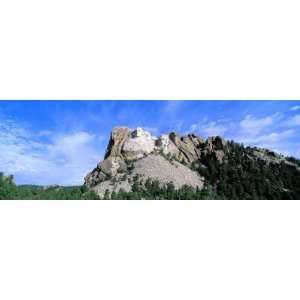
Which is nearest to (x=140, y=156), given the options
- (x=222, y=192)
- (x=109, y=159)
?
(x=109, y=159)

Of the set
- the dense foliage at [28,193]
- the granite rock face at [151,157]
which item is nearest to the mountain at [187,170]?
the granite rock face at [151,157]

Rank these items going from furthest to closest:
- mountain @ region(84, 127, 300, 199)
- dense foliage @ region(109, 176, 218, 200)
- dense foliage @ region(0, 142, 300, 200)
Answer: mountain @ region(84, 127, 300, 199) → dense foliage @ region(109, 176, 218, 200) → dense foliage @ region(0, 142, 300, 200)

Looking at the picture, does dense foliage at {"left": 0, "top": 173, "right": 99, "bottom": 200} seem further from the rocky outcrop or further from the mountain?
the rocky outcrop

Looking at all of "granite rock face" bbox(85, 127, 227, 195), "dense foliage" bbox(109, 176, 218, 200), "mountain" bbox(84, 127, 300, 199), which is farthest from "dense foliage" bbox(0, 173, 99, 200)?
"granite rock face" bbox(85, 127, 227, 195)

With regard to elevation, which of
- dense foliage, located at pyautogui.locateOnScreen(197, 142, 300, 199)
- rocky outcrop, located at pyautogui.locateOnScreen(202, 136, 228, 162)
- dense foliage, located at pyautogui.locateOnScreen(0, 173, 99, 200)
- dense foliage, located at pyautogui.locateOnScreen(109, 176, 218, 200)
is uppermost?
rocky outcrop, located at pyautogui.locateOnScreen(202, 136, 228, 162)

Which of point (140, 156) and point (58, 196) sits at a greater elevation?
point (140, 156)

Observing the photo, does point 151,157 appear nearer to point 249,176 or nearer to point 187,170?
point 187,170

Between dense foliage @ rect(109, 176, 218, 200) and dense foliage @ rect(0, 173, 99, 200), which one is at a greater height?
dense foliage @ rect(109, 176, 218, 200)

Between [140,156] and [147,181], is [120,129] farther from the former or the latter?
[147,181]

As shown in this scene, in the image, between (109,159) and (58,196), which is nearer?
(58,196)
